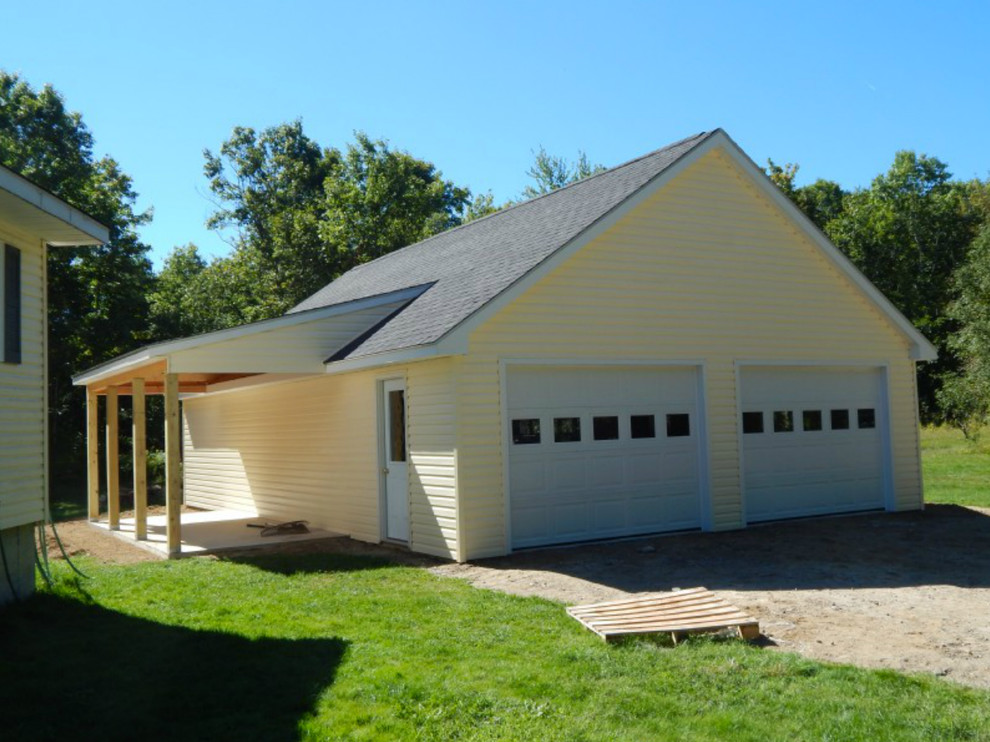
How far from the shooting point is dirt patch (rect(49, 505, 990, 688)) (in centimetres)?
665

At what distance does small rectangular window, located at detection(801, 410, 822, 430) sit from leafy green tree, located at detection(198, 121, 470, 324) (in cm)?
2590

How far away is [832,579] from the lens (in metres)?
9.26

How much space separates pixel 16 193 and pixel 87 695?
455 centimetres

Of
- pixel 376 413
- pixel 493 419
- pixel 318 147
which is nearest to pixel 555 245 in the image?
pixel 493 419

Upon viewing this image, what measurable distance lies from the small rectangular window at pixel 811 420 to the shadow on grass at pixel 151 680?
9.53m

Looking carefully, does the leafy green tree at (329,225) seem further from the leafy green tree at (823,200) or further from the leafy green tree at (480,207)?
the leafy green tree at (823,200)

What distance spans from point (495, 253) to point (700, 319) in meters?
3.26

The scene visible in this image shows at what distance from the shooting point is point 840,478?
14398mm

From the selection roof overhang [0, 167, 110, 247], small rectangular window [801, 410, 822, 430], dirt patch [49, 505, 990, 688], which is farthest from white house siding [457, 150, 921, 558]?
roof overhang [0, 167, 110, 247]

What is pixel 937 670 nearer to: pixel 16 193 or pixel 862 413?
pixel 16 193

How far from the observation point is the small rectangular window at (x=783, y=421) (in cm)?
1380

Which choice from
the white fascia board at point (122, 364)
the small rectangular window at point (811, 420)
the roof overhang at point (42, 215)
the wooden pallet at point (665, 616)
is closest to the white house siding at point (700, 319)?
the small rectangular window at point (811, 420)

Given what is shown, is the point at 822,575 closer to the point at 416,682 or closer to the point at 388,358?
the point at 416,682

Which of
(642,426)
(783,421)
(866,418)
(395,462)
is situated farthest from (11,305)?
(866,418)
